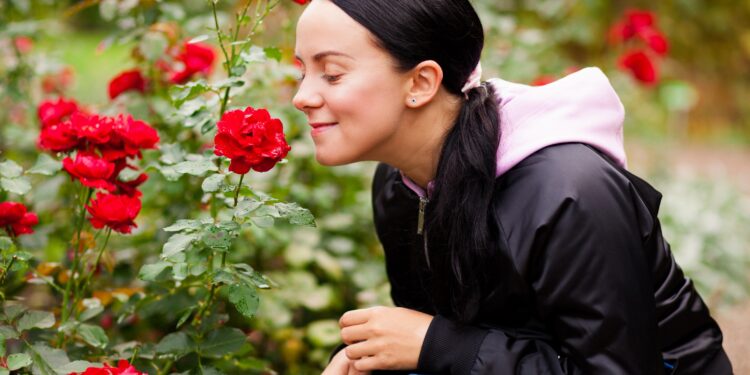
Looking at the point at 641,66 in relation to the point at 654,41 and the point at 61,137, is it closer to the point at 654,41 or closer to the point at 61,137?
the point at 654,41

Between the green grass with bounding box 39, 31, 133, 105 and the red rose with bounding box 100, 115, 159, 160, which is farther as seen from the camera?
the green grass with bounding box 39, 31, 133, 105

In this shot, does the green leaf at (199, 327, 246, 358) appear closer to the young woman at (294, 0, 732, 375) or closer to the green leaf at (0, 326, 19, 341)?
the young woman at (294, 0, 732, 375)

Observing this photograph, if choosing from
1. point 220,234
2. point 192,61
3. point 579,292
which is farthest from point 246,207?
point 192,61

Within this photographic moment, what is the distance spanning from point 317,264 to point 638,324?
1.54m

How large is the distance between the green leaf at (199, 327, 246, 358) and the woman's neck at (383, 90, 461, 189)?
1.58 feet

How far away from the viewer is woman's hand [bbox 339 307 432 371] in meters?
1.60

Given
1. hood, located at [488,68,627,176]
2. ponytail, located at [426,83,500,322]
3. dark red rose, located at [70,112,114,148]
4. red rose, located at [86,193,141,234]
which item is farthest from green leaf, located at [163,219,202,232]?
hood, located at [488,68,627,176]

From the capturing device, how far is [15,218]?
1.67 meters

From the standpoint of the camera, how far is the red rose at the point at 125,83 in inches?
95.8

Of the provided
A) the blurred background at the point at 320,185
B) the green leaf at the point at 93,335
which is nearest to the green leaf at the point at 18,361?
the green leaf at the point at 93,335

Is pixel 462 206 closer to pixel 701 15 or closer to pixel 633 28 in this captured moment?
pixel 633 28

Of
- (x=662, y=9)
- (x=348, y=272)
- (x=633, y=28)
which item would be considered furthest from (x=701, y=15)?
(x=348, y=272)

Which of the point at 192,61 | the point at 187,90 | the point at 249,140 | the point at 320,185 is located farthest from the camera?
the point at 320,185

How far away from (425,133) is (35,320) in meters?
0.84
